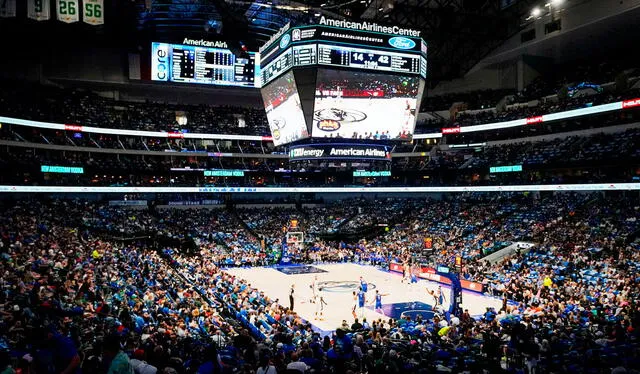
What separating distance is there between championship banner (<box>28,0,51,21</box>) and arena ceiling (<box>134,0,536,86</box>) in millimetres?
12487

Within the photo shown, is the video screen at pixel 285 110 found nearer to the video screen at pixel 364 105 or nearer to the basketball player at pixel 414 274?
the video screen at pixel 364 105

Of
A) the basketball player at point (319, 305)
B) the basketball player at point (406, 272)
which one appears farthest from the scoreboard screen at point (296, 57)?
the basketball player at point (406, 272)

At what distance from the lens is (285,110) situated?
29.5m

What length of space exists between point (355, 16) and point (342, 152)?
1905 cm

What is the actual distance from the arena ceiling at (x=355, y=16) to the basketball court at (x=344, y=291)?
1715 centimetres

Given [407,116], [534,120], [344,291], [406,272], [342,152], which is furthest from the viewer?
[534,120]

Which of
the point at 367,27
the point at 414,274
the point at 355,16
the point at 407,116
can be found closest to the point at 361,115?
the point at 407,116

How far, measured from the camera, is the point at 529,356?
1158 cm

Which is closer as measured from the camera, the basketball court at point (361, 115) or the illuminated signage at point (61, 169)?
the basketball court at point (361, 115)

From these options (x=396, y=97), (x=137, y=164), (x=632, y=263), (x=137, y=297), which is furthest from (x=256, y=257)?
(x=632, y=263)

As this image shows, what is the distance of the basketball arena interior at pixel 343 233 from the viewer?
11.8 meters

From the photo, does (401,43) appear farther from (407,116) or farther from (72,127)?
(72,127)

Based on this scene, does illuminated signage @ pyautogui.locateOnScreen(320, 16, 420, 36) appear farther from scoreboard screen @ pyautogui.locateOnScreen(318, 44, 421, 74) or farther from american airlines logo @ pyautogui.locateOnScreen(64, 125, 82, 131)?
american airlines logo @ pyautogui.locateOnScreen(64, 125, 82, 131)

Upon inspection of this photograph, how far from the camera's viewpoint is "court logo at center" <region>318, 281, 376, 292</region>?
101ft
